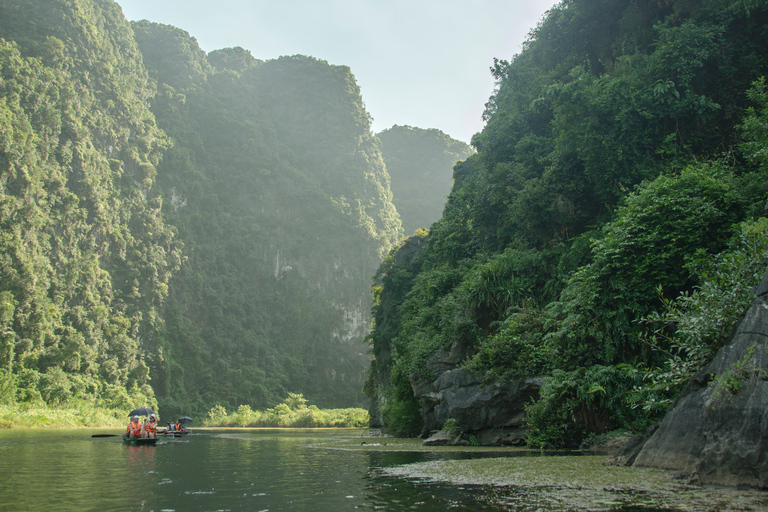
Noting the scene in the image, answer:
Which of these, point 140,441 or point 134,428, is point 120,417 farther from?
point 140,441

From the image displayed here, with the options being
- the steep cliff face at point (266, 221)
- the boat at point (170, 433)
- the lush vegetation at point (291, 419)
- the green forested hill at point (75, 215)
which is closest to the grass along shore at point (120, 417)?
the lush vegetation at point (291, 419)

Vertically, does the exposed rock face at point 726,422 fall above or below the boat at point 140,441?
above

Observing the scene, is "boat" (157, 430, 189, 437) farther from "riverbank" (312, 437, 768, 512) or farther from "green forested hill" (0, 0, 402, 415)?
"green forested hill" (0, 0, 402, 415)

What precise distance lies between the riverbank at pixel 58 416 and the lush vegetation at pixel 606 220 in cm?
3137

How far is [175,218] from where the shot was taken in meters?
91.6

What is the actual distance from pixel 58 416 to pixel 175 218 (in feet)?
169

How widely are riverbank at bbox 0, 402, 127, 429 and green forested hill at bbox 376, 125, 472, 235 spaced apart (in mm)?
95760

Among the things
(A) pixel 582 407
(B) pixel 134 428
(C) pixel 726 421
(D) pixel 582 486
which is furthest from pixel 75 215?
(C) pixel 726 421

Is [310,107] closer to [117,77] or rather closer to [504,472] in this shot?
[117,77]

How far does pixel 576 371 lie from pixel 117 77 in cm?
9365

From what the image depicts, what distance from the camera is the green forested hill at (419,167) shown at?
14250 centimetres

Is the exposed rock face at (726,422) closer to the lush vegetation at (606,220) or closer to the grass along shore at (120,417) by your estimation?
the lush vegetation at (606,220)

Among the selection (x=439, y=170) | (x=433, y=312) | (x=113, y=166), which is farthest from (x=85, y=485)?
(x=439, y=170)

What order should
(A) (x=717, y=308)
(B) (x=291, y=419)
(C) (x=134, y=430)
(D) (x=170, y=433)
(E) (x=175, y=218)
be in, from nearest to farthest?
(A) (x=717, y=308) → (C) (x=134, y=430) → (D) (x=170, y=433) → (B) (x=291, y=419) → (E) (x=175, y=218)
